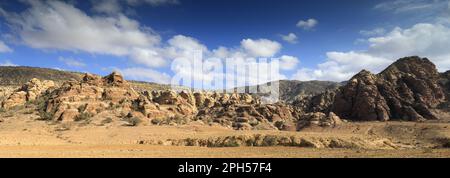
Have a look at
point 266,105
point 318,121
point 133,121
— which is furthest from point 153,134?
point 266,105

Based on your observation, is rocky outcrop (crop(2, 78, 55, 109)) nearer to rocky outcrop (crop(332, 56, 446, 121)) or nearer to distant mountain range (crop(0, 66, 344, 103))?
rocky outcrop (crop(332, 56, 446, 121))

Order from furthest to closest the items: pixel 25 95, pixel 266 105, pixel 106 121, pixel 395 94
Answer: pixel 266 105, pixel 395 94, pixel 25 95, pixel 106 121

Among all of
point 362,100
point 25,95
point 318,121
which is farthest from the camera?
point 362,100

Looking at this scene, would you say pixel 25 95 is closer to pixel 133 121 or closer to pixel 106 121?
pixel 106 121

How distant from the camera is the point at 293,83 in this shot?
563 ft

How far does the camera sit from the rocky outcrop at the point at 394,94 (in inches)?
2044

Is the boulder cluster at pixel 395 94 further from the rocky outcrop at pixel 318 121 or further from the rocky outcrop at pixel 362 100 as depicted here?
the rocky outcrop at pixel 318 121

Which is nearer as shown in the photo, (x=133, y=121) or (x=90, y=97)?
(x=133, y=121)

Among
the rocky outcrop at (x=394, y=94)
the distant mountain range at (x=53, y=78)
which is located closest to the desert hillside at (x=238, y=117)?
the rocky outcrop at (x=394, y=94)

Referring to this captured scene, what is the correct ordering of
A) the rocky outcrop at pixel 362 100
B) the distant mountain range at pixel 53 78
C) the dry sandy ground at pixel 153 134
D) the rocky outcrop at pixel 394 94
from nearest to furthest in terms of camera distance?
the dry sandy ground at pixel 153 134
the rocky outcrop at pixel 394 94
the rocky outcrop at pixel 362 100
the distant mountain range at pixel 53 78

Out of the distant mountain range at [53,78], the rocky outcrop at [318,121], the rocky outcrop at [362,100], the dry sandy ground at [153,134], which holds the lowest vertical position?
the dry sandy ground at [153,134]

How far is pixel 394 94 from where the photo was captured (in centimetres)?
5438

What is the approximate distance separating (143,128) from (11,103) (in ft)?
76.0
